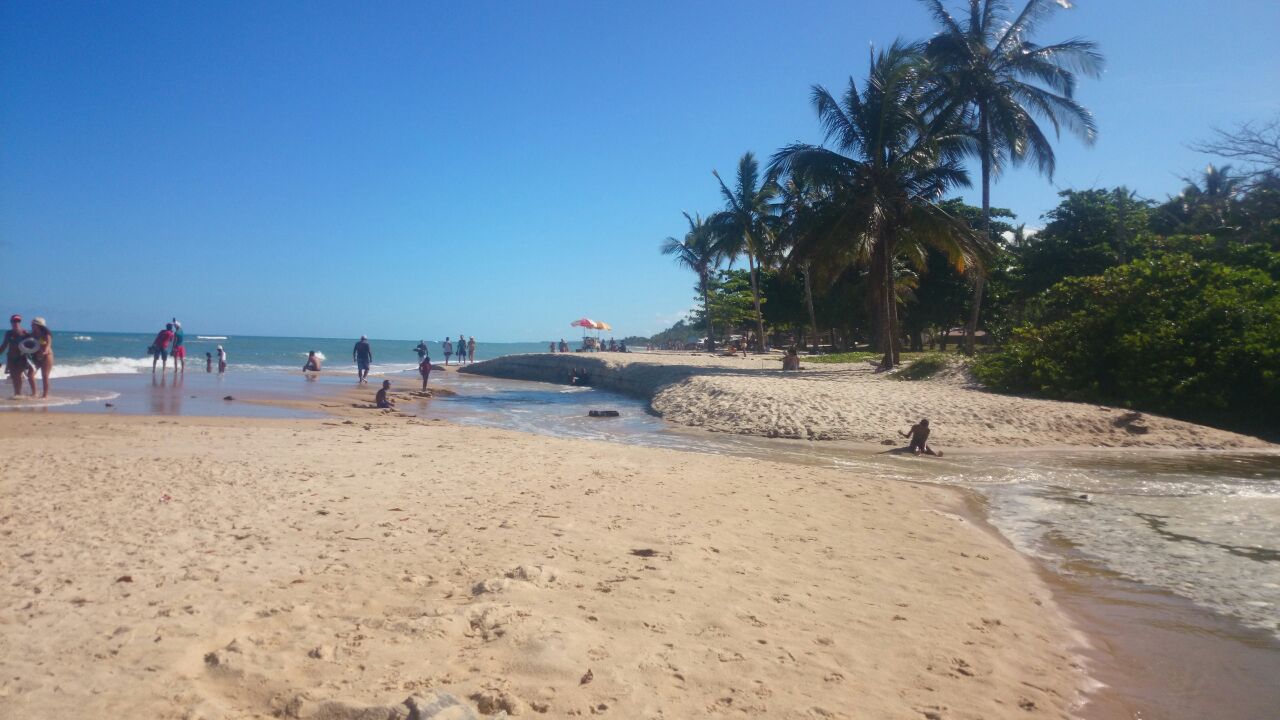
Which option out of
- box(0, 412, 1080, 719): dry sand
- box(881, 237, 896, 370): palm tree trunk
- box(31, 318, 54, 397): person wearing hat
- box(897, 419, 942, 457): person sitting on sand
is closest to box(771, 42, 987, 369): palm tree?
box(881, 237, 896, 370): palm tree trunk

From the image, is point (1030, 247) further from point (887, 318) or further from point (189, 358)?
point (189, 358)

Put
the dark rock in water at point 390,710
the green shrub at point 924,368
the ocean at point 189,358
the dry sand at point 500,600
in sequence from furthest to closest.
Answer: the ocean at point 189,358 < the green shrub at point 924,368 < the dry sand at point 500,600 < the dark rock in water at point 390,710

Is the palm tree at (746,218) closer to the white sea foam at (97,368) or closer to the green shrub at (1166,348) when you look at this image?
the green shrub at (1166,348)

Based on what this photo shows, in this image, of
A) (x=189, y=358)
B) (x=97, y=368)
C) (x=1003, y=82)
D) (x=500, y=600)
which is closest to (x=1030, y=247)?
(x=1003, y=82)

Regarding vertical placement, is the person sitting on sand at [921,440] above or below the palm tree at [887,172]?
below

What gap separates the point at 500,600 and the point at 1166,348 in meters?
17.7

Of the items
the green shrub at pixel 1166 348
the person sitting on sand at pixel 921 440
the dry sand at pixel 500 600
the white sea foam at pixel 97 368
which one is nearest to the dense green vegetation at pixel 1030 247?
the green shrub at pixel 1166 348

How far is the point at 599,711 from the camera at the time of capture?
2955mm

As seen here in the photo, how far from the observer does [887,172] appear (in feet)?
71.3

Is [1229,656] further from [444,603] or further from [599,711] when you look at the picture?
[444,603]

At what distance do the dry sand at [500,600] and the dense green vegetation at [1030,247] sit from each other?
12.4m

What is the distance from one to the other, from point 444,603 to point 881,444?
10330 millimetres

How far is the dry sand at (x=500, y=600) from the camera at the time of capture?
10.0 ft

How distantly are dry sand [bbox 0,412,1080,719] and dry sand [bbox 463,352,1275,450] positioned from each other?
648 centimetres
